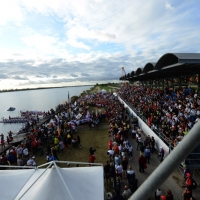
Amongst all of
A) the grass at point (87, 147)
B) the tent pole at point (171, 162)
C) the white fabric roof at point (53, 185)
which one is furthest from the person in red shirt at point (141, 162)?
the tent pole at point (171, 162)

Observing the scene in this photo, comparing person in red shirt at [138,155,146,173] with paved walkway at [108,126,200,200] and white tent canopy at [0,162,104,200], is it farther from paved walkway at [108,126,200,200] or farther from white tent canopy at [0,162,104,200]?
white tent canopy at [0,162,104,200]

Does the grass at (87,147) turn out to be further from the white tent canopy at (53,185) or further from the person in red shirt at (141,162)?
the white tent canopy at (53,185)

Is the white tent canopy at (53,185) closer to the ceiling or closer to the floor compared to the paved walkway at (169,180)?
closer to the ceiling

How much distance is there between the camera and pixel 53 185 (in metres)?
5.74

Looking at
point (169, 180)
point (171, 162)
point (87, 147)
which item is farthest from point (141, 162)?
point (171, 162)

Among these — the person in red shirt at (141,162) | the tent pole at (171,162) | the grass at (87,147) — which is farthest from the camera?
the grass at (87,147)

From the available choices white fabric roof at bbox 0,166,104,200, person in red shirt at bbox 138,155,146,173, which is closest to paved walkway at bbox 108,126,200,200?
person in red shirt at bbox 138,155,146,173

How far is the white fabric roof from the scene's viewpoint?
551cm

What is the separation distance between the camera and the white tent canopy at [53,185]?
552cm

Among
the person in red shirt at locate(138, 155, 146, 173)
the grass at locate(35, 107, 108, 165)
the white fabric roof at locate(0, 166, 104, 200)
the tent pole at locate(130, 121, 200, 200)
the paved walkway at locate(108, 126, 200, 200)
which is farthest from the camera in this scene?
the grass at locate(35, 107, 108, 165)

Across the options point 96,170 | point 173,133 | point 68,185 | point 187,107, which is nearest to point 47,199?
point 68,185

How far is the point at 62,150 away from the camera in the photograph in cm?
1620

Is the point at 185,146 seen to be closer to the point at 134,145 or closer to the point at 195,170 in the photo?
the point at 195,170

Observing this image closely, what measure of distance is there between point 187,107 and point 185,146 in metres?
16.6
